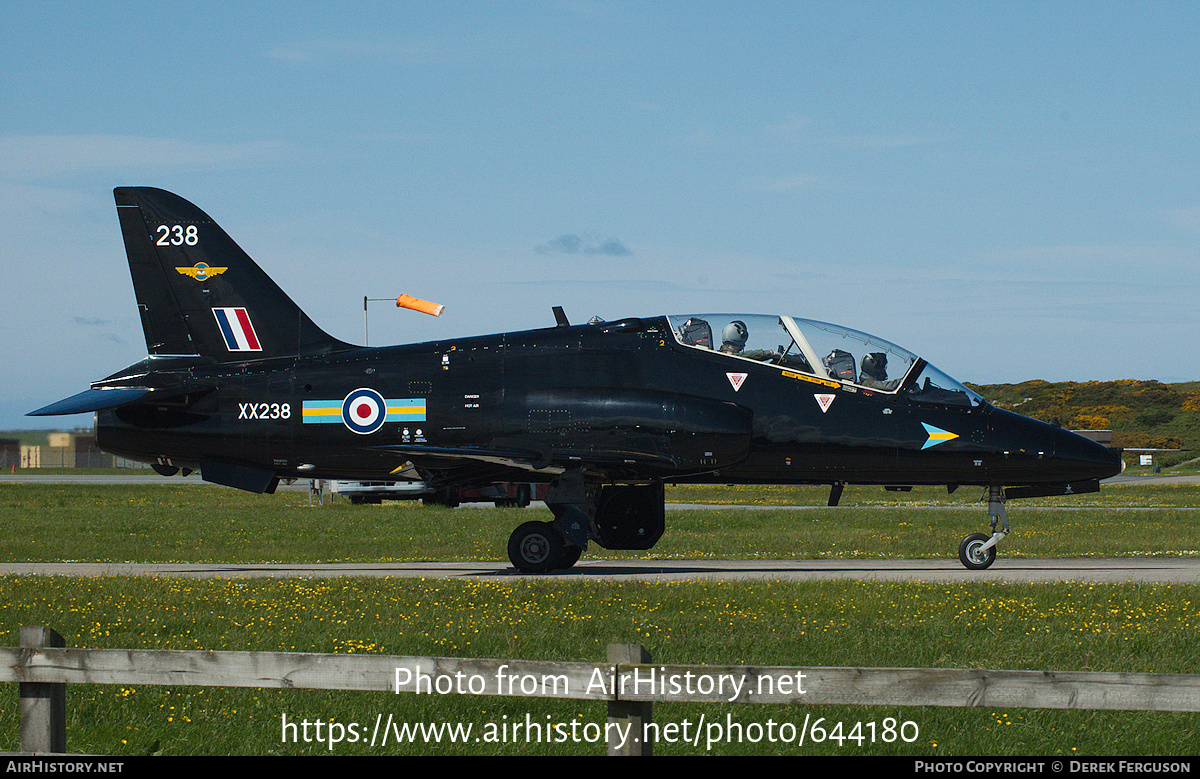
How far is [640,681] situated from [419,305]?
21243 mm

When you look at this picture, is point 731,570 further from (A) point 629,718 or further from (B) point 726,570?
(A) point 629,718

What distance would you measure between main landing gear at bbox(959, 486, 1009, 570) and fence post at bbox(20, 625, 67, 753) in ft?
50.7

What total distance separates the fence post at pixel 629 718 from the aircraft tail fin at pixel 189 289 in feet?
50.3

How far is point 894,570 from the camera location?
19.5 metres

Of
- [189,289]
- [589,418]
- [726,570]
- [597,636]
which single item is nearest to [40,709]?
[597,636]

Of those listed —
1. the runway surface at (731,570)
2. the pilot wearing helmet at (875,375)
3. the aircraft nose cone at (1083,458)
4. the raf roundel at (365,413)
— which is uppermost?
the pilot wearing helmet at (875,375)

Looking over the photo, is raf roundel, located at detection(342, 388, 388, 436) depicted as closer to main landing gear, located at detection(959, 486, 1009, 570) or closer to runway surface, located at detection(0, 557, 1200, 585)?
runway surface, located at detection(0, 557, 1200, 585)

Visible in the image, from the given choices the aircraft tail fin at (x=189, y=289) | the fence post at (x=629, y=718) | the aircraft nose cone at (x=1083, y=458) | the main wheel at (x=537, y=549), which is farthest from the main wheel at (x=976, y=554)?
the fence post at (x=629, y=718)

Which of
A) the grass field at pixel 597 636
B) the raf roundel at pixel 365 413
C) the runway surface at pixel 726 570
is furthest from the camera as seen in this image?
the raf roundel at pixel 365 413

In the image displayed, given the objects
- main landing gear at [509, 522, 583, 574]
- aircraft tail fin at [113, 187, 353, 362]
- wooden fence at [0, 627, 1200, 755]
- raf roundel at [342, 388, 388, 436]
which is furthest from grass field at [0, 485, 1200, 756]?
aircraft tail fin at [113, 187, 353, 362]

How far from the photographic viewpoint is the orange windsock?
26.0 meters

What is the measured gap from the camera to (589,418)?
1850 centimetres

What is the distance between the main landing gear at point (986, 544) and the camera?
18969mm

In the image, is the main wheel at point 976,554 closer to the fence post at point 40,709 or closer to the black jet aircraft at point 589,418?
the black jet aircraft at point 589,418
